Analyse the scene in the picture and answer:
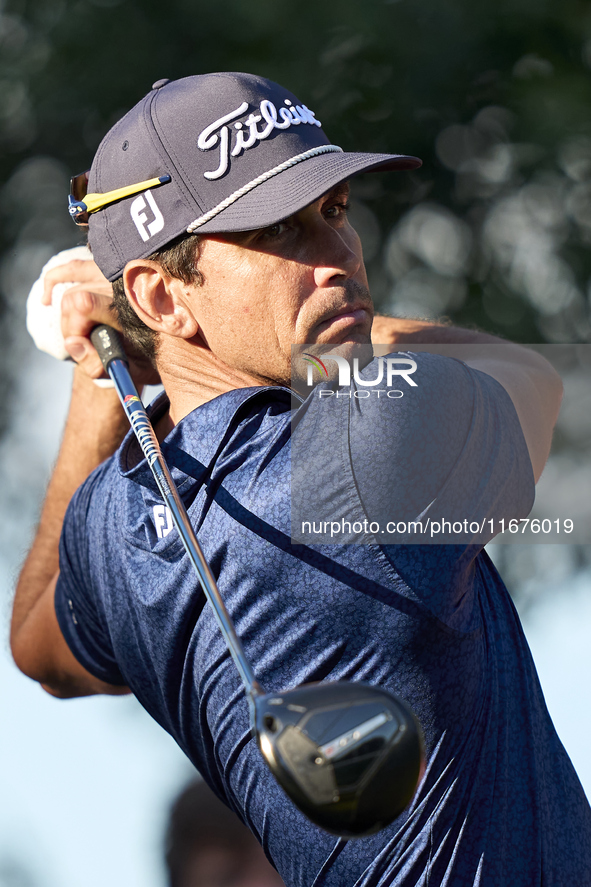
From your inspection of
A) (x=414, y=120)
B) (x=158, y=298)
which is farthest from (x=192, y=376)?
(x=414, y=120)

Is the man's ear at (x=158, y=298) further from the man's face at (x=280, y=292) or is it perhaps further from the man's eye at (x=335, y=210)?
the man's eye at (x=335, y=210)

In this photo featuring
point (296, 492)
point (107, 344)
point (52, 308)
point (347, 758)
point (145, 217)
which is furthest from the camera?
point (52, 308)

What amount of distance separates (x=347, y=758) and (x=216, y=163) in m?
1.07

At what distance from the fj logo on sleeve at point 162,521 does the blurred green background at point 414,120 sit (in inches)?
57.6

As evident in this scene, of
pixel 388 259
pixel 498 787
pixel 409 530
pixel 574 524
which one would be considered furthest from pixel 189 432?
pixel 574 524

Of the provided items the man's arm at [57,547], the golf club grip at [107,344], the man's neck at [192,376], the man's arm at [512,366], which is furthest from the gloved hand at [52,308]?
the man's arm at [512,366]

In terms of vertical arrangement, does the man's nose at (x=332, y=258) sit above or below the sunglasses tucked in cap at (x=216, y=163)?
below

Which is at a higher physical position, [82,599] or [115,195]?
[115,195]

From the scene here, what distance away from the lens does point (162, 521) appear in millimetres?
1566

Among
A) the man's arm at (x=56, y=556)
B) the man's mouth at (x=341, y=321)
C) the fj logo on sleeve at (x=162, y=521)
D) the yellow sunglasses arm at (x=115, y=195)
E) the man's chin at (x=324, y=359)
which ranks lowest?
the man's arm at (x=56, y=556)

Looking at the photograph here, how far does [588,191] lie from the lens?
3.38 meters

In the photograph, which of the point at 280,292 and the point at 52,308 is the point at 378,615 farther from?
the point at 52,308

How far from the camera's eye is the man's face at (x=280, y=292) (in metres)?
1.58

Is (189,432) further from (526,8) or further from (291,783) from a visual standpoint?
(526,8)
